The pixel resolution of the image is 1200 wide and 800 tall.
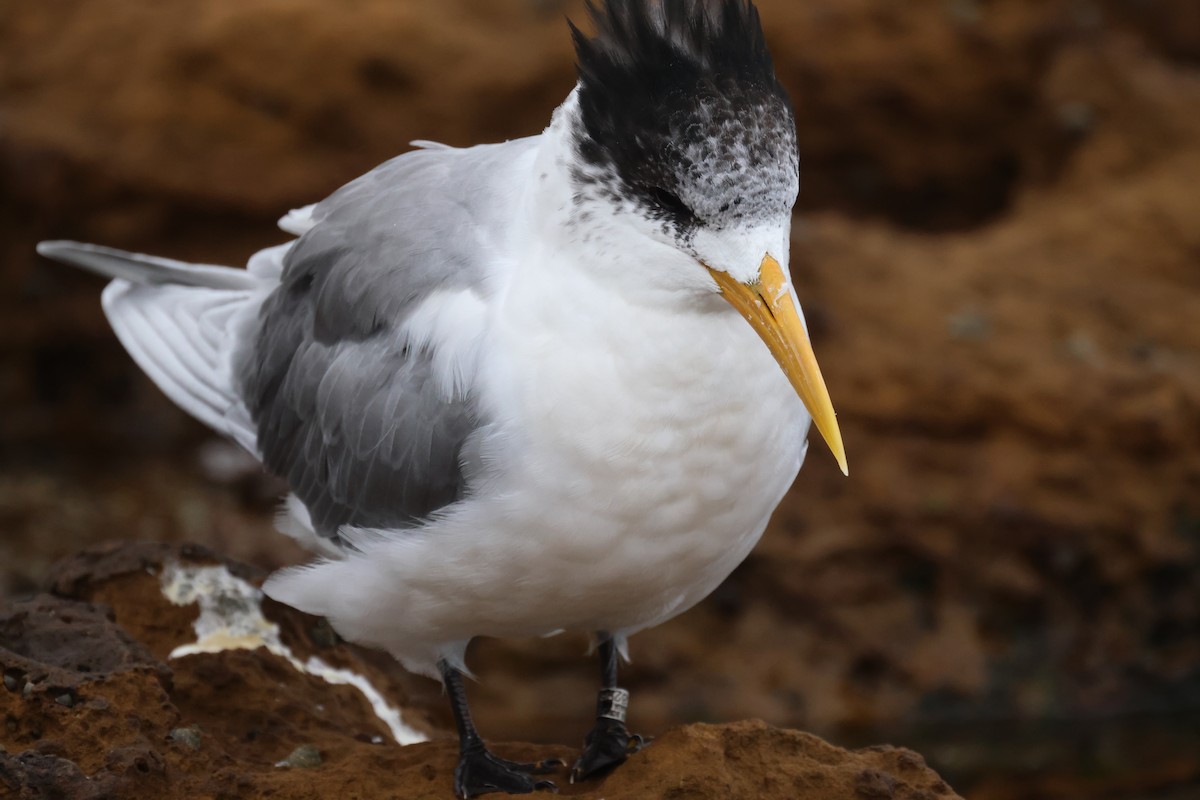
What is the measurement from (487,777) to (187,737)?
85cm

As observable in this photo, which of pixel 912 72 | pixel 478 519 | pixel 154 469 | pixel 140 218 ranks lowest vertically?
pixel 154 469

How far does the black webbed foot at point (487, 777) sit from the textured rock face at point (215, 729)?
59 mm

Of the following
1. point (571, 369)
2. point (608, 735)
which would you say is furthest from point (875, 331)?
point (571, 369)

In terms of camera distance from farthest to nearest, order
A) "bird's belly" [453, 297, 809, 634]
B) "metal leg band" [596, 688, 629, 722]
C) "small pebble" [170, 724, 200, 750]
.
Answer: "metal leg band" [596, 688, 629, 722] < "small pebble" [170, 724, 200, 750] < "bird's belly" [453, 297, 809, 634]

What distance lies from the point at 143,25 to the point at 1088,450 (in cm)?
601

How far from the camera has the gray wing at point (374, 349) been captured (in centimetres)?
446

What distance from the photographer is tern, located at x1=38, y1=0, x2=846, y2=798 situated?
385 cm

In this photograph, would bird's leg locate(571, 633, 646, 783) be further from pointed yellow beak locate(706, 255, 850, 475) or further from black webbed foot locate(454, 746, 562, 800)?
pointed yellow beak locate(706, 255, 850, 475)

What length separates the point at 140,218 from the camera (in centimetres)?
944

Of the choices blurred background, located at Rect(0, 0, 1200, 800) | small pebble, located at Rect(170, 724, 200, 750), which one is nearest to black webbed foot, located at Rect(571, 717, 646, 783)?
small pebble, located at Rect(170, 724, 200, 750)

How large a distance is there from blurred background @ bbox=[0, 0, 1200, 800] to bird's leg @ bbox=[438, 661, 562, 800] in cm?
320

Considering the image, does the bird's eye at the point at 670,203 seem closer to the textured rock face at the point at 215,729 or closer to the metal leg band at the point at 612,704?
the textured rock face at the point at 215,729

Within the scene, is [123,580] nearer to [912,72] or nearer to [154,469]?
[154,469]

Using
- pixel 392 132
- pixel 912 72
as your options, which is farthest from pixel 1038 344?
pixel 392 132
